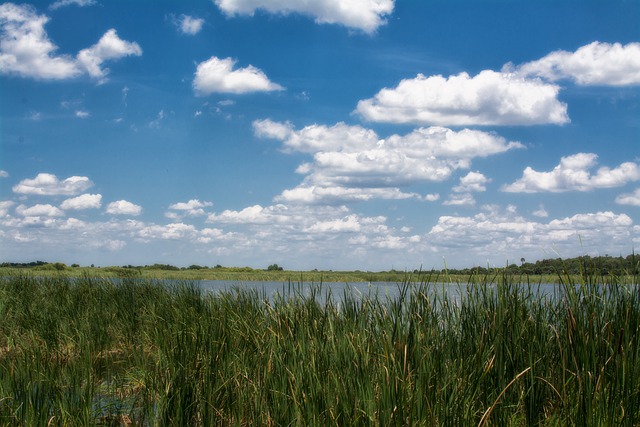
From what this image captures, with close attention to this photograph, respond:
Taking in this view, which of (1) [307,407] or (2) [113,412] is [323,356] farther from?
(2) [113,412]

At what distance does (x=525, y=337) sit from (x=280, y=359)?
7.86 ft

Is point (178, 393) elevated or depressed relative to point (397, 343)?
depressed

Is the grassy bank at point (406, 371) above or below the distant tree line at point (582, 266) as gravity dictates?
below

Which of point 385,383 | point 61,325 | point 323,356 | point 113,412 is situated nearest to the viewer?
point 385,383

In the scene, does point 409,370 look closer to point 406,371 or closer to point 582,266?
point 406,371

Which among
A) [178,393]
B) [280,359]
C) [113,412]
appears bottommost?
[113,412]

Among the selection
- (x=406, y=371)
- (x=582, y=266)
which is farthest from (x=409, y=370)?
(x=582, y=266)

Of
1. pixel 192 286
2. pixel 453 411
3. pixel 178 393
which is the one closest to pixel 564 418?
pixel 453 411

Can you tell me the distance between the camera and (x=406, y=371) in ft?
14.9

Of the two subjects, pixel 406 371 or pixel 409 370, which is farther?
pixel 406 371

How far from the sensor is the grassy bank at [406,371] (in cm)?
425

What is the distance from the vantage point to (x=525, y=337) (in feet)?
18.1

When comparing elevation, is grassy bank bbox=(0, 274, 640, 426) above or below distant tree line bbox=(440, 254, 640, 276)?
below

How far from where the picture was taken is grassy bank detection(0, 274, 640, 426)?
4.25 m
